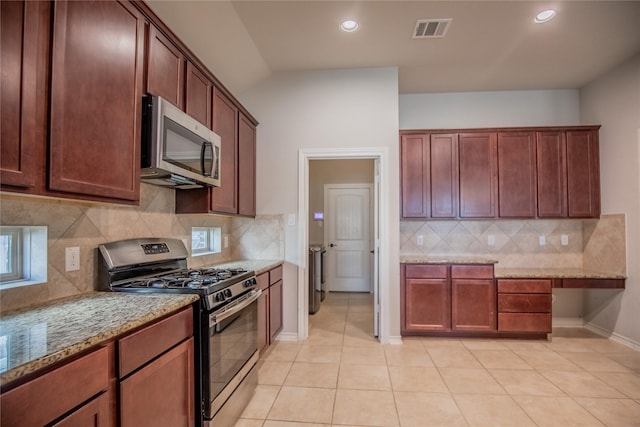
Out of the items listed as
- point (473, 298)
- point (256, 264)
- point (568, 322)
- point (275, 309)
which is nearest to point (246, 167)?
point (256, 264)

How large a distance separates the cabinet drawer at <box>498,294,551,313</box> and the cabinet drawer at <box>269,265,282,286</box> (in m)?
2.38

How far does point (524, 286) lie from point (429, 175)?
156 centimetres

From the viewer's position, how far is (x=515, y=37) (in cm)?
283

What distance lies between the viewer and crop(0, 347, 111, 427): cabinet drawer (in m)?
0.79

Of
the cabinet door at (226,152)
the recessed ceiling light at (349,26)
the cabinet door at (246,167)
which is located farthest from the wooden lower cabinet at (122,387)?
the recessed ceiling light at (349,26)

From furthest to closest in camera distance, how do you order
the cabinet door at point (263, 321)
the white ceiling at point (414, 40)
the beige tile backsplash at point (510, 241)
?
the beige tile backsplash at point (510, 241) < the cabinet door at point (263, 321) < the white ceiling at point (414, 40)

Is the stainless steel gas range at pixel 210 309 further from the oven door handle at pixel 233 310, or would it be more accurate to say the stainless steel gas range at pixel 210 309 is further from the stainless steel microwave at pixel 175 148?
the stainless steel microwave at pixel 175 148

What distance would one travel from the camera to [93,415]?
103cm

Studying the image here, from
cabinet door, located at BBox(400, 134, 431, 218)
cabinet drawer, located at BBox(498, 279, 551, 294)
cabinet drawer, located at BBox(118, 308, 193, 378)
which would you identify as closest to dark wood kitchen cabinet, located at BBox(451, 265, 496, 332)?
cabinet drawer, located at BBox(498, 279, 551, 294)

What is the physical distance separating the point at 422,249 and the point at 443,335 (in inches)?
40.5

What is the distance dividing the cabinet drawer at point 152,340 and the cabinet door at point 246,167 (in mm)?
1545

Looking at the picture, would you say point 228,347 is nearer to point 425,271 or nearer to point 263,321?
point 263,321

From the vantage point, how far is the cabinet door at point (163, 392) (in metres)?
1.20

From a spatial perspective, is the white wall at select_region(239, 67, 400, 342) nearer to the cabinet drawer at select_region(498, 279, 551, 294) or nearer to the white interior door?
the cabinet drawer at select_region(498, 279, 551, 294)
